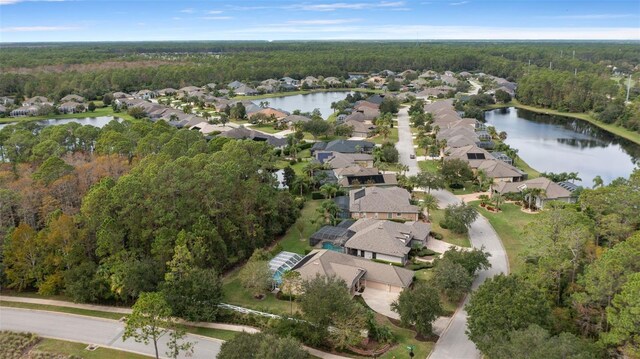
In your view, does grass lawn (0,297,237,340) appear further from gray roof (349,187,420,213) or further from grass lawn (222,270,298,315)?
gray roof (349,187,420,213)

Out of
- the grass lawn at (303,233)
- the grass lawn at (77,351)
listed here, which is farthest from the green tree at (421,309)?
the grass lawn at (77,351)

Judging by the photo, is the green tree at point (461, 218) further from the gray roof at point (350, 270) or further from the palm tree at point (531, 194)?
the palm tree at point (531, 194)

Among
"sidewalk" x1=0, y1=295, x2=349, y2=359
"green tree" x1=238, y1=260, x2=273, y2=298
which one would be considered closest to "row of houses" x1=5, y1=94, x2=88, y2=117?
"sidewalk" x1=0, y1=295, x2=349, y2=359

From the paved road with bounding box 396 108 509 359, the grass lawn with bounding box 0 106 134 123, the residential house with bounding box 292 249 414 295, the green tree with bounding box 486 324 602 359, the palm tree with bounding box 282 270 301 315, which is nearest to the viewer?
the green tree with bounding box 486 324 602 359

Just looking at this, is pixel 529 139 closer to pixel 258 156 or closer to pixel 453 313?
pixel 258 156

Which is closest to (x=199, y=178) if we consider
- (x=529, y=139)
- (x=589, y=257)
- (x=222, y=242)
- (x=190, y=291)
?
(x=222, y=242)

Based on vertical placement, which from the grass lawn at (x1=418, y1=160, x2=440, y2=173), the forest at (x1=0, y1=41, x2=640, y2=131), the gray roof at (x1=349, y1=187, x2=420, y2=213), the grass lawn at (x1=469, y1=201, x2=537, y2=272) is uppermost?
the forest at (x1=0, y1=41, x2=640, y2=131)
